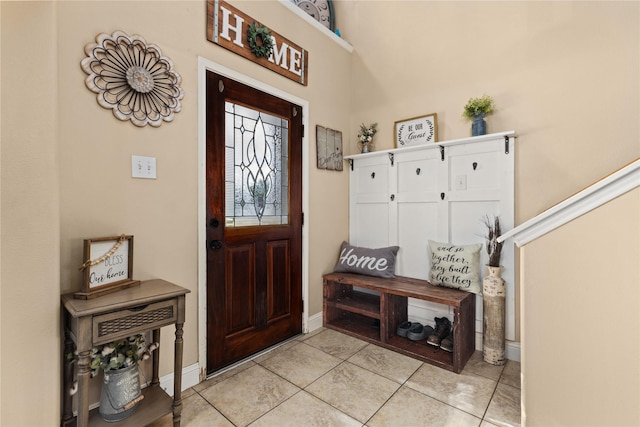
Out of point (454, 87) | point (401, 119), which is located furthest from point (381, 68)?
point (454, 87)

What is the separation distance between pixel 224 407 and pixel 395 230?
1946mm

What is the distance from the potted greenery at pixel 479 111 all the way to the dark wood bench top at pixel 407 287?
4.18 feet

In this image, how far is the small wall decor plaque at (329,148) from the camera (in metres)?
2.74

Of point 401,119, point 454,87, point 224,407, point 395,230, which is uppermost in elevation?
point 454,87

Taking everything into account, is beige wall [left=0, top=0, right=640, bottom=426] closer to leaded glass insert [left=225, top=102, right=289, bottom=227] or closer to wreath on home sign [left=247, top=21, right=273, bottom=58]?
wreath on home sign [left=247, top=21, right=273, bottom=58]

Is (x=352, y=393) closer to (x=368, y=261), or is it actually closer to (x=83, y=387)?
(x=368, y=261)

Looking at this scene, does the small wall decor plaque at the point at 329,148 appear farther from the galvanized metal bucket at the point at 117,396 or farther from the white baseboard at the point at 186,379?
the galvanized metal bucket at the point at 117,396

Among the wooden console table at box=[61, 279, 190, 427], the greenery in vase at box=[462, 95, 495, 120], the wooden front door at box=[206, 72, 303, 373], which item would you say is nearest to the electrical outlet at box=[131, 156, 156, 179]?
the wooden front door at box=[206, 72, 303, 373]

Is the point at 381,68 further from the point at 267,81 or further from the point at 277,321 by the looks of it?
the point at 277,321

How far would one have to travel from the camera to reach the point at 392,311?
2.43m

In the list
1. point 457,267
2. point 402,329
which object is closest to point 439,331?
point 402,329

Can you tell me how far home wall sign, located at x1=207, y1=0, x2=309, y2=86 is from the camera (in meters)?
1.97

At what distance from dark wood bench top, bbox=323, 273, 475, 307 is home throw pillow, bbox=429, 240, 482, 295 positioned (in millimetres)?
56

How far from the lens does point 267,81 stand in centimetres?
231
